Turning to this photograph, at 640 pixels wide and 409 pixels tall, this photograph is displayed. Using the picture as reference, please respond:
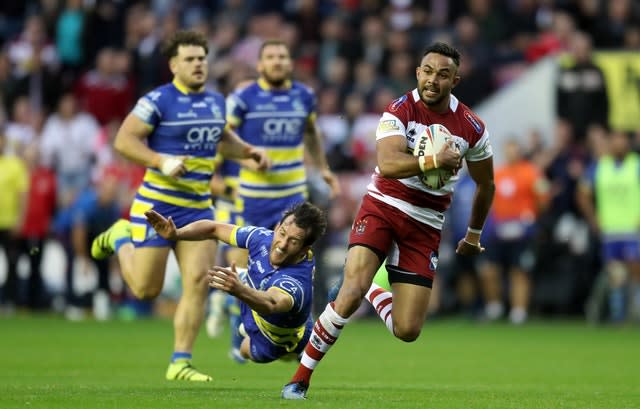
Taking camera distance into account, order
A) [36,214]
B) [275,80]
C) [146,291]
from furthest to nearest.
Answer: [36,214] < [275,80] < [146,291]

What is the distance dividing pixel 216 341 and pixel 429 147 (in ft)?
26.4

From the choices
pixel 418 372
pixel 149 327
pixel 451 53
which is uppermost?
pixel 451 53

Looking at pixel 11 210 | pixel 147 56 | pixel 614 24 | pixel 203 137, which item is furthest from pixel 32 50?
pixel 203 137

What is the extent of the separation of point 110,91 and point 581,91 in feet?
27.4

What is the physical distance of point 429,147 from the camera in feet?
35.2

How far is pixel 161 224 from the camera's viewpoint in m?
10.6

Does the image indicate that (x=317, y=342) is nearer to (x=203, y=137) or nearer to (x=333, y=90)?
(x=203, y=137)

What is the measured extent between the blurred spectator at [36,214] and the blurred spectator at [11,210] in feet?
0.59

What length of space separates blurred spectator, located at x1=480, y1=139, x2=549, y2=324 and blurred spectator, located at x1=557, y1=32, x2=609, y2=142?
1.42 metres

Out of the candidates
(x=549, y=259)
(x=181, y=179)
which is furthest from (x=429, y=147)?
(x=549, y=259)

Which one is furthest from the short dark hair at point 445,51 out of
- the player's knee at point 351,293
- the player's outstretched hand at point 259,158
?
the player's outstretched hand at point 259,158

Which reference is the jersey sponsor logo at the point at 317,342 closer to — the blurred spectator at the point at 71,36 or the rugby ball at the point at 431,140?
the rugby ball at the point at 431,140

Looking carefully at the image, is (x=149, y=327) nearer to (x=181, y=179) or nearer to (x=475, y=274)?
(x=475, y=274)

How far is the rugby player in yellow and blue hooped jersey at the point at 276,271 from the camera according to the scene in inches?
419
